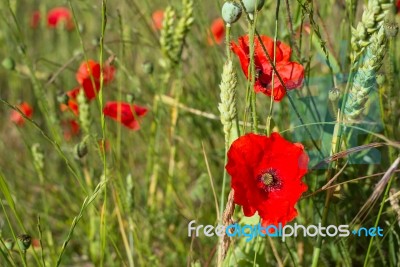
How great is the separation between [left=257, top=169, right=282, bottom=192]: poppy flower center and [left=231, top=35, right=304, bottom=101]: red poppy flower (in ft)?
0.36

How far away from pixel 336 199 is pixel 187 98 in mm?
682

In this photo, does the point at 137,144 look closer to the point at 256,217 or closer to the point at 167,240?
the point at 167,240

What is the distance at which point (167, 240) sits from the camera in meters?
1.44

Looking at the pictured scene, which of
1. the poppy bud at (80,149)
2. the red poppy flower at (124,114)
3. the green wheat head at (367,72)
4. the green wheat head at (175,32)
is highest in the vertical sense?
the green wheat head at (175,32)

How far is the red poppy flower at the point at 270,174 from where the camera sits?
2.56ft

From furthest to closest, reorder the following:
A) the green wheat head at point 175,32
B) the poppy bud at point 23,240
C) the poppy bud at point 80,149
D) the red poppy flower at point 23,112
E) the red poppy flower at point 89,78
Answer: the red poppy flower at point 23,112 → the red poppy flower at point 89,78 → the green wheat head at point 175,32 → the poppy bud at point 80,149 → the poppy bud at point 23,240

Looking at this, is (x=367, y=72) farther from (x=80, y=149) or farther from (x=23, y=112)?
(x=23, y=112)

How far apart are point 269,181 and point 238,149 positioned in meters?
0.11

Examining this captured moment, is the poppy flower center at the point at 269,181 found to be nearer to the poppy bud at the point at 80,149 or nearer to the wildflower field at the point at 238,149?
the wildflower field at the point at 238,149

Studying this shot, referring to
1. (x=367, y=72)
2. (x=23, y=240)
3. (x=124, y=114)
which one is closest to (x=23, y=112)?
(x=124, y=114)

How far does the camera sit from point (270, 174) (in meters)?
0.86

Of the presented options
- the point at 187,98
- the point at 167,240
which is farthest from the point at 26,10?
the point at 167,240

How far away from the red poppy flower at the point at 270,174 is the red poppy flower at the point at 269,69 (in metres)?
0.10

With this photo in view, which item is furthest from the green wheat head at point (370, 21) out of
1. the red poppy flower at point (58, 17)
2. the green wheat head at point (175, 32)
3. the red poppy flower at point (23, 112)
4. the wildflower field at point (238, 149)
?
the red poppy flower at point (58, 17)
